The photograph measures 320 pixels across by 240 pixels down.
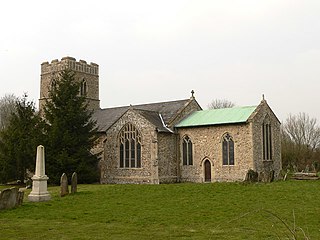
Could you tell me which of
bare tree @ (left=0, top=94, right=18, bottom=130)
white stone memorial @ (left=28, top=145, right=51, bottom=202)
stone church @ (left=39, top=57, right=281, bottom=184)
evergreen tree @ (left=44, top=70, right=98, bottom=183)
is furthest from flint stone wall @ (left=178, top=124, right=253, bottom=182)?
bare tree @ (left=0, top=94, right=18, bottom=130)

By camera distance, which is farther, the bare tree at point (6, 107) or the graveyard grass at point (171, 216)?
the bare tree at point (6, 107)

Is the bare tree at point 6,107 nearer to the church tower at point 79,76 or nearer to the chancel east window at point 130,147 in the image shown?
the church tower at point 79,76

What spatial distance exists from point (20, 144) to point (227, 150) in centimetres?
1521

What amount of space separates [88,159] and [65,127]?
2928 millimetres

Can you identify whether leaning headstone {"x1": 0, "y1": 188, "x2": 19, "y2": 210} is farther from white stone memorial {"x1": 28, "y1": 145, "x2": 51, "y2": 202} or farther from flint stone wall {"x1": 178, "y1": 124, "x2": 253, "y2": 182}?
flint stone wall {"x1": 178, "y1": 124, "x2": 253, "y2": 182}

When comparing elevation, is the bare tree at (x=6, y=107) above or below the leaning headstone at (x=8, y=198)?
above

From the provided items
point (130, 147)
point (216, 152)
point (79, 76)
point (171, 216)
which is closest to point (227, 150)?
point (216, 152)

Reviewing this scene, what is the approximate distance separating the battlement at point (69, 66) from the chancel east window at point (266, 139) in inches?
883

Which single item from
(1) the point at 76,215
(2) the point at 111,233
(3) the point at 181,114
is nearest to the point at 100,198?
(1) the point at 76,215

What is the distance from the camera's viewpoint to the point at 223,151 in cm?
2939

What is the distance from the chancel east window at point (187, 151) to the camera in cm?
3092

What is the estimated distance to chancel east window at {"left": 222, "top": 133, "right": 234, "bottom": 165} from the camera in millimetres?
29016

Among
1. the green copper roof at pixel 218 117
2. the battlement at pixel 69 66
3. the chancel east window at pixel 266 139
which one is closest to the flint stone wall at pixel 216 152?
the green copper roof at pixel 218 117

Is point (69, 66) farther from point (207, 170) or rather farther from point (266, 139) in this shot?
point (266, 139)
